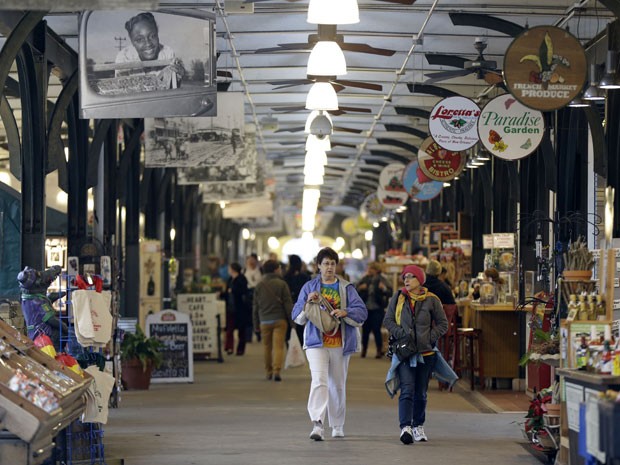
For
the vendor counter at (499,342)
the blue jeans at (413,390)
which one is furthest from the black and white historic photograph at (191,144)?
the blue jeans at (413,390)

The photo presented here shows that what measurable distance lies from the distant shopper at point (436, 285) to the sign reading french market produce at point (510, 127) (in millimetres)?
2348

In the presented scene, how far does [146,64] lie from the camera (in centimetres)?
1126

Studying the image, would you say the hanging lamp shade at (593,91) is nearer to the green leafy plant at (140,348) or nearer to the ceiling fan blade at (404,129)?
the green leafy plant at (140,348)

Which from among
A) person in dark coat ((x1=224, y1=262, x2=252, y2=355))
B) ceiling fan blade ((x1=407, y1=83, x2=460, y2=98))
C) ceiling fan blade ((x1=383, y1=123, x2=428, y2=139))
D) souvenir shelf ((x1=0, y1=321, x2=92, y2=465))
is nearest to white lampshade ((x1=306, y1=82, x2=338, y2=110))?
souvenir shelf ((x1=0, y1=321, x2=92, y2=465))

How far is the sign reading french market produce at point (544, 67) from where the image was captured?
34.6 ft

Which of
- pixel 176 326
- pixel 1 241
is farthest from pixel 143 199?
pixel 1 241

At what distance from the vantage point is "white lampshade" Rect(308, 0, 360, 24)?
9.18 meters

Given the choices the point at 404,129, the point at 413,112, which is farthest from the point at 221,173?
the point at 404,129

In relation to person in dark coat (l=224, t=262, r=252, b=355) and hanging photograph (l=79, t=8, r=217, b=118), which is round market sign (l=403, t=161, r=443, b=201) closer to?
person in dark coat (l=224, t=262, r=252, b=355)

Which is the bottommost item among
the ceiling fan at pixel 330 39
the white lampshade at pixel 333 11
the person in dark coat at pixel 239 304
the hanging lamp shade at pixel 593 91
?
the person in dark coat at pixel 239 304

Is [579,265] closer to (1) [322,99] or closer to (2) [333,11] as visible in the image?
(2) [333,11]

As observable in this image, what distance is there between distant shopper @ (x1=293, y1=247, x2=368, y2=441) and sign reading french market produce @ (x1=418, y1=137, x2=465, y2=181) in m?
8.02

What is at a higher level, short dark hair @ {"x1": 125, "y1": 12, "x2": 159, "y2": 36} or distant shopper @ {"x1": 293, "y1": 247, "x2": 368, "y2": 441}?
short dark hair @ {"x1": 125, "y1": 12, "x2": 159, "y2": 36}

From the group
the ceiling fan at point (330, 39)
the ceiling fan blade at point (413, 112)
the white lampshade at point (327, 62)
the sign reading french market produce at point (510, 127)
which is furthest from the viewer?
the ceiling fan blade at point (413, 112)
